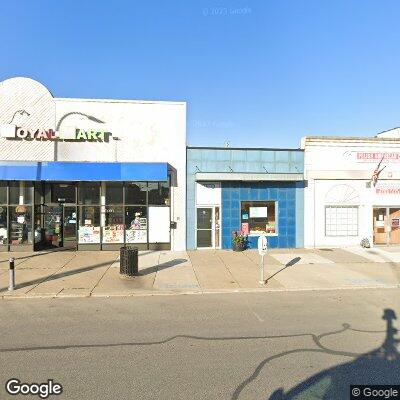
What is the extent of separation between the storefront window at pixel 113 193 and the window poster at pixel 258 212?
635 cm

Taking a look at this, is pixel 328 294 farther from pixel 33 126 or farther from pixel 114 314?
pixel 33 126

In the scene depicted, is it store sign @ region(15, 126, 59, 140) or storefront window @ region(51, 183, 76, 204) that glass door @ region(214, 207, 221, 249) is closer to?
storefront window @ region(51, 183, 76, 204)

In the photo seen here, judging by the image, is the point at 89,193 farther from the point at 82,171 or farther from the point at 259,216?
the point at 259,216

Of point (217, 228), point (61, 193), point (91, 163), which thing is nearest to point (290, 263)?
point (217, 228)

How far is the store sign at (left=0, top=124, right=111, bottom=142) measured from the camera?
603 inches

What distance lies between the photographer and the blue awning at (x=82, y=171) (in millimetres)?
14758

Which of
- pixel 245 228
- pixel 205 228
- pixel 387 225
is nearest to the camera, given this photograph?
pixel 205 228

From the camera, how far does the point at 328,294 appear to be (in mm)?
9492

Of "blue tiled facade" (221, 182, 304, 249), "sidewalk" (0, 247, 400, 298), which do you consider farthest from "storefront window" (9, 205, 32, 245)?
"blue tiled facade" (221, 182, 304, 249)

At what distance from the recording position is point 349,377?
16.0 feet

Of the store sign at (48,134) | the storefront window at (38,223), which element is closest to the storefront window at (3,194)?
the storefront window at (38,223)

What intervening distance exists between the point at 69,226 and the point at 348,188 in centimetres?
1384

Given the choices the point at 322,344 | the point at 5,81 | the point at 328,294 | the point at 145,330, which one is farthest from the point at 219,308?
the point at 5,81

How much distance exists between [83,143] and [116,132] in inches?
62.1
